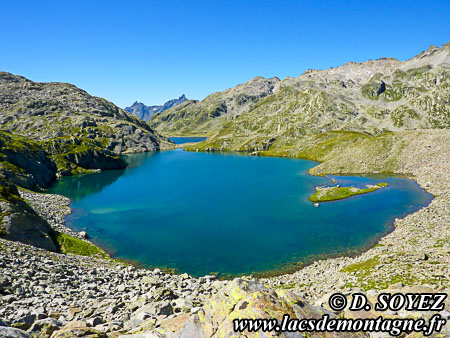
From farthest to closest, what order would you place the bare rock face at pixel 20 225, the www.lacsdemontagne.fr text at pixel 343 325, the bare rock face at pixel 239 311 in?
the bare rock face at pixel 20 225 < the bare rock face at pixel 239 311 < the www.lacsdemontagne.fr text at pixel 343 325

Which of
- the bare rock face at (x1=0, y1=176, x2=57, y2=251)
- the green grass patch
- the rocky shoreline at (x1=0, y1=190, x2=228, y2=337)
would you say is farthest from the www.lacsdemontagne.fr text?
the green grass patch

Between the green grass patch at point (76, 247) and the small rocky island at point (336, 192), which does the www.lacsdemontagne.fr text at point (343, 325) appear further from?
the small rocky island at point (336, 192)

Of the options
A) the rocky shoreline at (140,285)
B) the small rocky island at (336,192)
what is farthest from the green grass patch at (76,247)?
the small rocky island at (336,192)

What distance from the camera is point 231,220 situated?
68.3 m

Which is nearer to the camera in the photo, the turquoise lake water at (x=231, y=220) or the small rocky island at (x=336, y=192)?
the turquoise lake water at (x=231, y=220)

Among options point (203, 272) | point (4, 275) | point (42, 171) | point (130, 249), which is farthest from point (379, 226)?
point (42, 171)

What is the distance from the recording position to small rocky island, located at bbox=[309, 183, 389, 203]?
278 feet

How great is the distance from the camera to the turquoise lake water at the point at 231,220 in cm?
5003

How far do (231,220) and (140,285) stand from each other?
40.0m

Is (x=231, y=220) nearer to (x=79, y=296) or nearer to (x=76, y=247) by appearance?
(x=76, y=247)

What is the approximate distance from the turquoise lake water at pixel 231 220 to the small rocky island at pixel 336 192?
9.53 ft

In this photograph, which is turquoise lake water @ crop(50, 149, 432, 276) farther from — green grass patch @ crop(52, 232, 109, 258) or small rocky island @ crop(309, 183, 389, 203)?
small rocky island @ crop(309, 183, 389, 203)

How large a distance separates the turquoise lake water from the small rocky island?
2903 mm

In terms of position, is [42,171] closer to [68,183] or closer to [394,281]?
[68,183]
